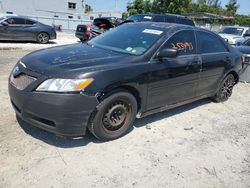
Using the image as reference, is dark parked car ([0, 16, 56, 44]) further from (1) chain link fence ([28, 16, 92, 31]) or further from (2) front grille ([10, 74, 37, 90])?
(1) chain link fence ([28, 16, 92, 31])

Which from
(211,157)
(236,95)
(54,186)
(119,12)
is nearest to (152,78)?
(211,157)

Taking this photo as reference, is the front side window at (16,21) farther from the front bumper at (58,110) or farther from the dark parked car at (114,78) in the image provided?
the front bumper at (58,110)

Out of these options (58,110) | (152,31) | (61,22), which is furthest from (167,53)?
(61,22)

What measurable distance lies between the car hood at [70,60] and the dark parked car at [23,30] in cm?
1092

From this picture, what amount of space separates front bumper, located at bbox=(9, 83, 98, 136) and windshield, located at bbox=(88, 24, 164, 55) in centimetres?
127

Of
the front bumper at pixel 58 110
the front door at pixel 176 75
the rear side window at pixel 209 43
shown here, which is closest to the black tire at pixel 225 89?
the rear side window at pixel 209 43

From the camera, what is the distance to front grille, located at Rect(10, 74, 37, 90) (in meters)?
3.58

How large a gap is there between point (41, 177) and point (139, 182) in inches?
43.4

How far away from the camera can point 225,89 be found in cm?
627

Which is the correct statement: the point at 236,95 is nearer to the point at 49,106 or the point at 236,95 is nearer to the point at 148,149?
the point at 148,149

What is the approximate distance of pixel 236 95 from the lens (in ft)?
23.5

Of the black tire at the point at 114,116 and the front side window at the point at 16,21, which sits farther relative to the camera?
the front side window at the point at 16,21

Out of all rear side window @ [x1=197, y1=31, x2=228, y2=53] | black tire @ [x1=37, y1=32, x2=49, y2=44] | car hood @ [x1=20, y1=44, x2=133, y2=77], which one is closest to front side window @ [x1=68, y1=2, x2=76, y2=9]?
black tire @ [x1=37, y1=32, x2=49, y2=44]

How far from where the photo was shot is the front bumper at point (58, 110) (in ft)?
11.1
